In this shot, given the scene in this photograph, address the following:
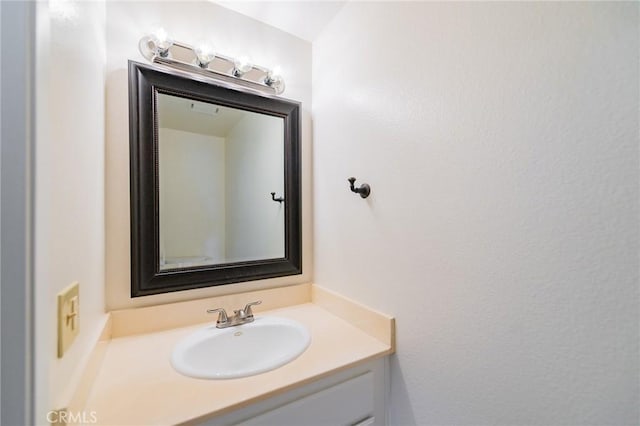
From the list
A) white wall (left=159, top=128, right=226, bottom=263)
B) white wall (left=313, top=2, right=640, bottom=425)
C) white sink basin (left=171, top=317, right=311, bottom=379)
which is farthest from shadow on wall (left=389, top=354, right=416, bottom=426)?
white wall (left=159, top=128, right=226, bottom=263)

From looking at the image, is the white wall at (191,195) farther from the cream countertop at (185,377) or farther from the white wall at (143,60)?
the cream countertop at (185,377)

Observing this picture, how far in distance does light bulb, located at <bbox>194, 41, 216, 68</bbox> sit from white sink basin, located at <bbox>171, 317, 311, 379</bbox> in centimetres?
117

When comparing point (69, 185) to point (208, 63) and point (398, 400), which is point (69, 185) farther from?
point (398, 400)

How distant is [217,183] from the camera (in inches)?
48.7

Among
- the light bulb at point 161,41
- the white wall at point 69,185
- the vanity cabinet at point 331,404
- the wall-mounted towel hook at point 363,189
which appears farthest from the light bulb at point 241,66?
the vanity cabinet at point 331,404

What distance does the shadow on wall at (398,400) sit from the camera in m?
0.88

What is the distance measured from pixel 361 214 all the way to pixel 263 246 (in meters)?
0.56

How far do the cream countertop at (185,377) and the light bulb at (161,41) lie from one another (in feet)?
3.85

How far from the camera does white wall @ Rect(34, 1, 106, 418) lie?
1.47ft

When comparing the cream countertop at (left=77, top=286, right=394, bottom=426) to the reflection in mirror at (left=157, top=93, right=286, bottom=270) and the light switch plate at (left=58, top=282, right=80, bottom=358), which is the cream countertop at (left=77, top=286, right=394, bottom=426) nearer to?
the light switch plate at (left=58, top=282, right=80, bottom=358)

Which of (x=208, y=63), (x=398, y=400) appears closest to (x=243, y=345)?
(x=398, y=400)

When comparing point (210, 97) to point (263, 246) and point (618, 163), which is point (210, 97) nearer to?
point (263, 246)

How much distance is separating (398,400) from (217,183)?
3.82 feet

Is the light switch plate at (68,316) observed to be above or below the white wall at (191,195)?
below
